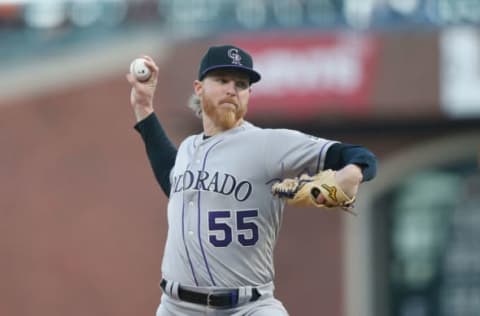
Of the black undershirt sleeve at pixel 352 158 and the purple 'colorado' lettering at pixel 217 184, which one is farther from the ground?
the black undershirt sleeve at pixel 352 158

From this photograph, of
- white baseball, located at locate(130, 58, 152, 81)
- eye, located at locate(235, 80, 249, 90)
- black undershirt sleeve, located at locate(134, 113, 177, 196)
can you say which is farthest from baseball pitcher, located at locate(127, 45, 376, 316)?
white baseball, located at locate(130, 58, 152, 81)

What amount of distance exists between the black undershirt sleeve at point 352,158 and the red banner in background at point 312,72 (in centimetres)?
736

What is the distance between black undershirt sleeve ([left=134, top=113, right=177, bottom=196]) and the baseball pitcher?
0.41 m

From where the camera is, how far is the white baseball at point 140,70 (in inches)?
239

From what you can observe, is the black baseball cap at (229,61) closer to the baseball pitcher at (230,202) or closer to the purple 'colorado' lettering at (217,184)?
the baseball pitcher at (230,202)

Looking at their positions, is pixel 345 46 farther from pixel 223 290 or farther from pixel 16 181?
pixel 223 290

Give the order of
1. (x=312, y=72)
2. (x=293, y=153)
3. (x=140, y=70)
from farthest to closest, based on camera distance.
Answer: (x=312, y=72) → (x=140, y=70) → (x=293, y=153)

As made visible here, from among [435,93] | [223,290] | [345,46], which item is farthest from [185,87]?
[223,290]

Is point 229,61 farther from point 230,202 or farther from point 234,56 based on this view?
point 230,202

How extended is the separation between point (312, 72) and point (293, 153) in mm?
7409

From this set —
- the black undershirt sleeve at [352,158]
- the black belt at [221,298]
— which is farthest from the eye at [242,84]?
the black belt at [221,298]

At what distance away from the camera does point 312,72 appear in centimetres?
1270

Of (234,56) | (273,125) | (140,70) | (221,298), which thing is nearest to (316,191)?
(221,298)

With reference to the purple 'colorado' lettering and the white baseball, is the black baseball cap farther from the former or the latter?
the white baseball
